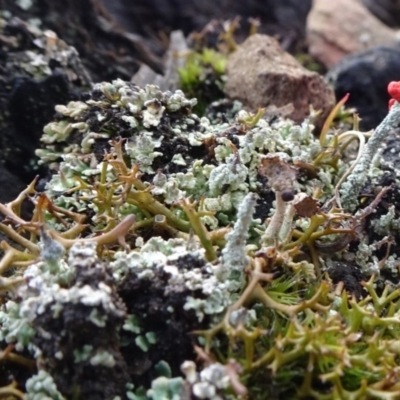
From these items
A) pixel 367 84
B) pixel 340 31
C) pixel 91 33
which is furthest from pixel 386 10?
pixel 91 33

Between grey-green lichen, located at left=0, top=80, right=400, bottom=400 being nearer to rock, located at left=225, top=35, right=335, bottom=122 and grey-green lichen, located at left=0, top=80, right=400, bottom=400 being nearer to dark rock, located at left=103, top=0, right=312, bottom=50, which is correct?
rock, located at left=225, top=35, right=335, bottom=122

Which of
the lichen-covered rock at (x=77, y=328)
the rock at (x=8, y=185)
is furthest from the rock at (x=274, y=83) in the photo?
the lichen-covered rock at (x=77, y=328)

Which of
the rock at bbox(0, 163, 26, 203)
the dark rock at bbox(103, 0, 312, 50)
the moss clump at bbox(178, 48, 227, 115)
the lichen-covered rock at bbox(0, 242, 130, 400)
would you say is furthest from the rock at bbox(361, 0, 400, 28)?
the lichen-covered rock at bbox(0, 242, 130, 400)

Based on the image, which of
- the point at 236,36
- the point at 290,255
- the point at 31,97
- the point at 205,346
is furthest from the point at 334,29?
the point at 205,346

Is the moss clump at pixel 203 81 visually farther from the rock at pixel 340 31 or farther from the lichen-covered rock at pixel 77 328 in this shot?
the rock at pixel 340 31

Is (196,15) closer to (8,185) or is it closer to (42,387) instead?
(8,185)
